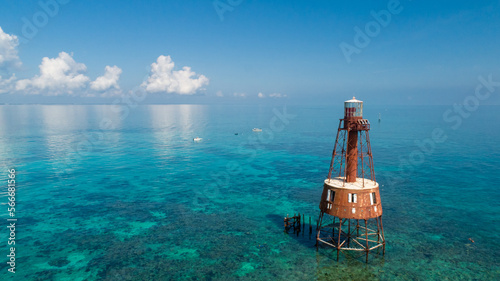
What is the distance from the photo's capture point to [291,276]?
38000 mm

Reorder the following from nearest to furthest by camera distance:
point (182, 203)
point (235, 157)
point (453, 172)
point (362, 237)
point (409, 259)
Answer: point (409, 259)
point (362, 237)
point (182, 203)
point (453, 172)
point (235, 157)

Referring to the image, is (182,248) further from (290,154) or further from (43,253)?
(290,154)

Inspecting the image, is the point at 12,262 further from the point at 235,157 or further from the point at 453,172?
the point at 453,172

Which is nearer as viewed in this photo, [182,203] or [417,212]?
[417,212]

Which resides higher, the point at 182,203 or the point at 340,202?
the point at 340,202

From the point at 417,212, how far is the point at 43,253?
207 feet

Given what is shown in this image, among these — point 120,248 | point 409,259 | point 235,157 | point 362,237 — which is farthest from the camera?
point 235,157

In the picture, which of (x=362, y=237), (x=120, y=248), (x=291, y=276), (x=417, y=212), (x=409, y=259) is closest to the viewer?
(x=291, y=276)

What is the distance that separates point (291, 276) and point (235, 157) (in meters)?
76.3

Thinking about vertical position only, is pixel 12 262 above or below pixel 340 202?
below

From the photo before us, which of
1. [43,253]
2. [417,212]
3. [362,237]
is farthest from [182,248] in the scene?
[417,212]

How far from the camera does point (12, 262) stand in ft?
132

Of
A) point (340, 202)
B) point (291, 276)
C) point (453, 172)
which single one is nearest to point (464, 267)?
point (340, 202)

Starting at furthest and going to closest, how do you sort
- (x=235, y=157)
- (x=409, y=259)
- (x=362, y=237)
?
(x=235, y=157), (x=362, y=237), (x=409, y=259)
